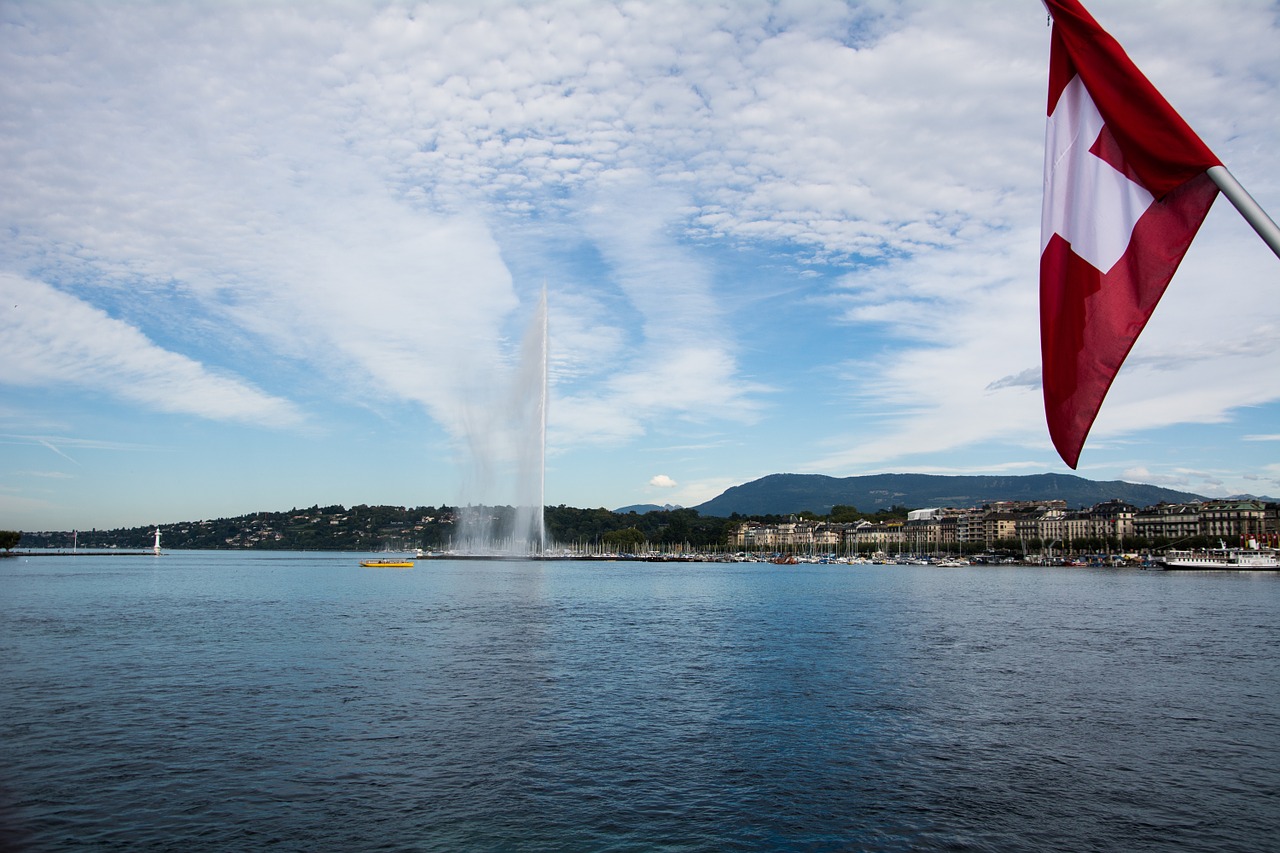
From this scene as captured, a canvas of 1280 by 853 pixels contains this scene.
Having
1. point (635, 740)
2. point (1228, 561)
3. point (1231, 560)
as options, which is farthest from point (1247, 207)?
point (1231, 560)

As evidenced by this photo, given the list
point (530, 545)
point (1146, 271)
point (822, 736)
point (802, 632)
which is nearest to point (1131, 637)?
point (802, 632)

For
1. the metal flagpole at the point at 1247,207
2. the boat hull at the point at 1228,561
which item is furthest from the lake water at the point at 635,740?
the boat hull at the point at 1228,561

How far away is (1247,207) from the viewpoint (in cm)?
478

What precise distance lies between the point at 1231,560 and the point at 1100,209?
149 m

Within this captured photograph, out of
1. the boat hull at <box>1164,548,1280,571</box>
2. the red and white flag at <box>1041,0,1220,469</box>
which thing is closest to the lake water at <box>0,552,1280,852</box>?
the red and white flag at <box>1041,0,1220,469</box>

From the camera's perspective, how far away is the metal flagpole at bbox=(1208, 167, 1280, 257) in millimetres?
4676

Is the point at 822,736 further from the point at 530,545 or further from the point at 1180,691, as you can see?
the point at 530,545

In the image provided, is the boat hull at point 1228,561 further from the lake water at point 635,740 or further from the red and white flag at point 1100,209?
the red and white flag at point 1100,209

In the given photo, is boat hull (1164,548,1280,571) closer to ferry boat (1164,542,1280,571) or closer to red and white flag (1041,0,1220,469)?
ferry boat (1164,542,1280,571)

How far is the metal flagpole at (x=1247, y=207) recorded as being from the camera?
4676 millimetres

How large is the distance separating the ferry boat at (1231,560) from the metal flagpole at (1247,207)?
143825mm

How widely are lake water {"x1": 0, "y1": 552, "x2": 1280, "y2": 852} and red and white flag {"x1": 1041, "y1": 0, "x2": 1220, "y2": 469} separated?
8.88 metres

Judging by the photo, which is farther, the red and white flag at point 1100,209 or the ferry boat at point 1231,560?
the ferry boat at point 1231,560

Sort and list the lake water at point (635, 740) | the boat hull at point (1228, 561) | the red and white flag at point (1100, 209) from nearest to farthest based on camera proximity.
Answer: the red and white flag at point (1100, 209) < the lake water at point (635, 740) < the boat hull at point (1228, 561)
